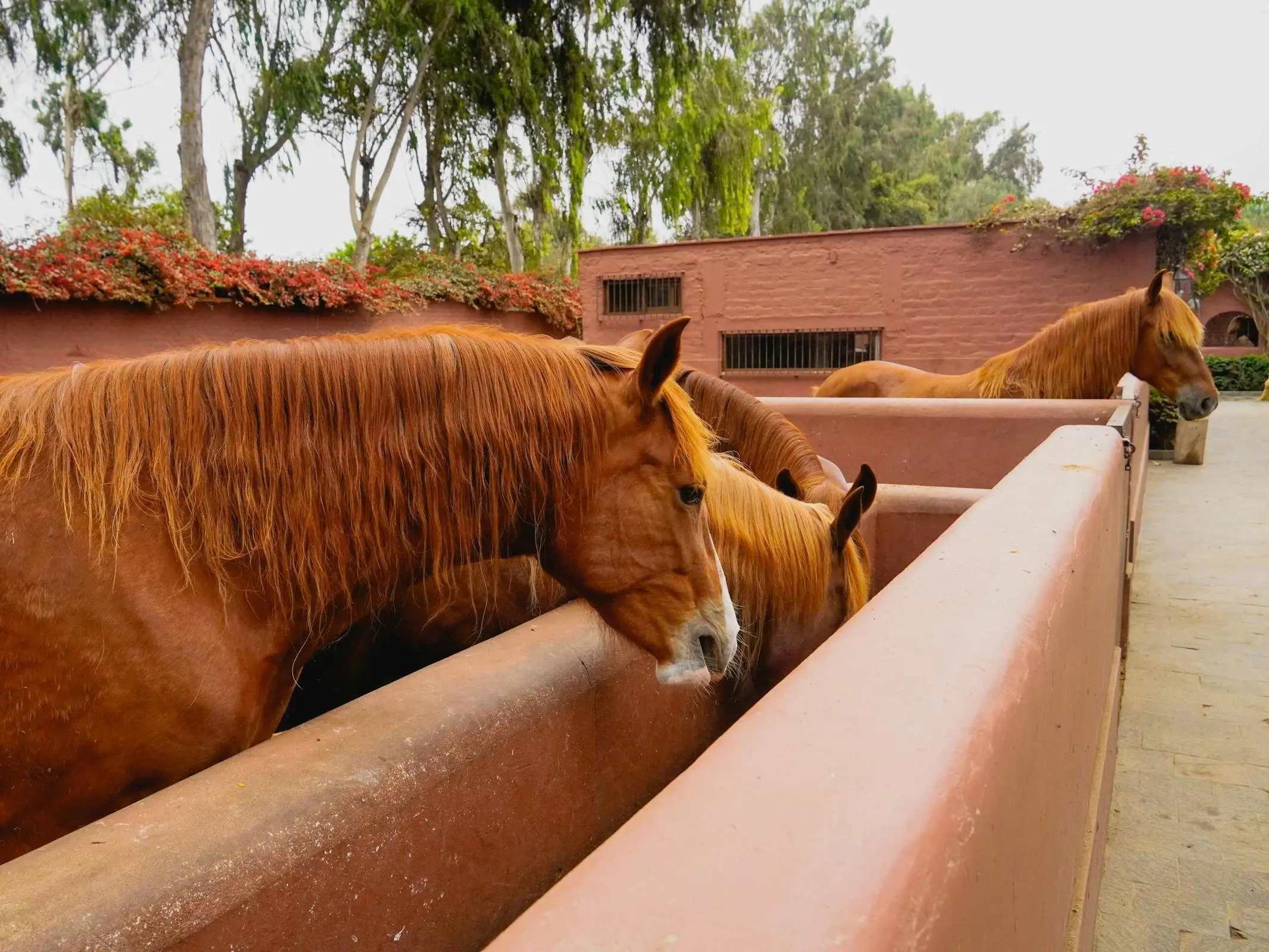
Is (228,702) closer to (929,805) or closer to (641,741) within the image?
(641,741)

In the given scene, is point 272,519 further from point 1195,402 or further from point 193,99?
point 193,99

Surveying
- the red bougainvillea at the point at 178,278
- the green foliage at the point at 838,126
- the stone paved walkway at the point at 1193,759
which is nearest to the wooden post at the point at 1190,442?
the stone paved walkway at the point at 1193,759

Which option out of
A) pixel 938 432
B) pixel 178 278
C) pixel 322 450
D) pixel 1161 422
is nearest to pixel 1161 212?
pixel 1161 422

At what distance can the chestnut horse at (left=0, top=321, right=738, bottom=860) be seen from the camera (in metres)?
1.26

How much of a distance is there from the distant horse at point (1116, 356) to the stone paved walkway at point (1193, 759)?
4.52 ft

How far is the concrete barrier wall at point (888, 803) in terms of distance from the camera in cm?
49

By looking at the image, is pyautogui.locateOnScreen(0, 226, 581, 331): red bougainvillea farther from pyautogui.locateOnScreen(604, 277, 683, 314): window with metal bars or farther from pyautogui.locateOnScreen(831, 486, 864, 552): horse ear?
pyautogui.locateOnScreen(831, 486, 864, 552): horse ear

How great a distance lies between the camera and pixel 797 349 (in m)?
12.4

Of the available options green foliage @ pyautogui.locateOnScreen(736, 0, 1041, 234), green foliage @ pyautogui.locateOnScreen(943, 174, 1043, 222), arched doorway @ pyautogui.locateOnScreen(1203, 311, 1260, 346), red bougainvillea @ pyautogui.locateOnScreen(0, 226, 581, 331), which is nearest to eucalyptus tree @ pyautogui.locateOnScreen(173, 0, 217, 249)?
red bougainvillea @ pyautogui.locateOnScreen(0, 226, 581, 331)

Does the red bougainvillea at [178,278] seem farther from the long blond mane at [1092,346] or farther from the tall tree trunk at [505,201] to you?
the long blond mane at [1092,346]

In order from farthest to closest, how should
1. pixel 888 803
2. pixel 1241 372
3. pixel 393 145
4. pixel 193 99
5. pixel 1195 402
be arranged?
pixel 1241 372 → pixel 393 145 → pixel 193 99 → pixel 1195 402 → pixel 888 803

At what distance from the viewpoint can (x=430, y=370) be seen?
151cm

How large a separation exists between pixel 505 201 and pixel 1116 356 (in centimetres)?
1775

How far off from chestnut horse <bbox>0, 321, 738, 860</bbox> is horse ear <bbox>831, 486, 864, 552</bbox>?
0.85m
